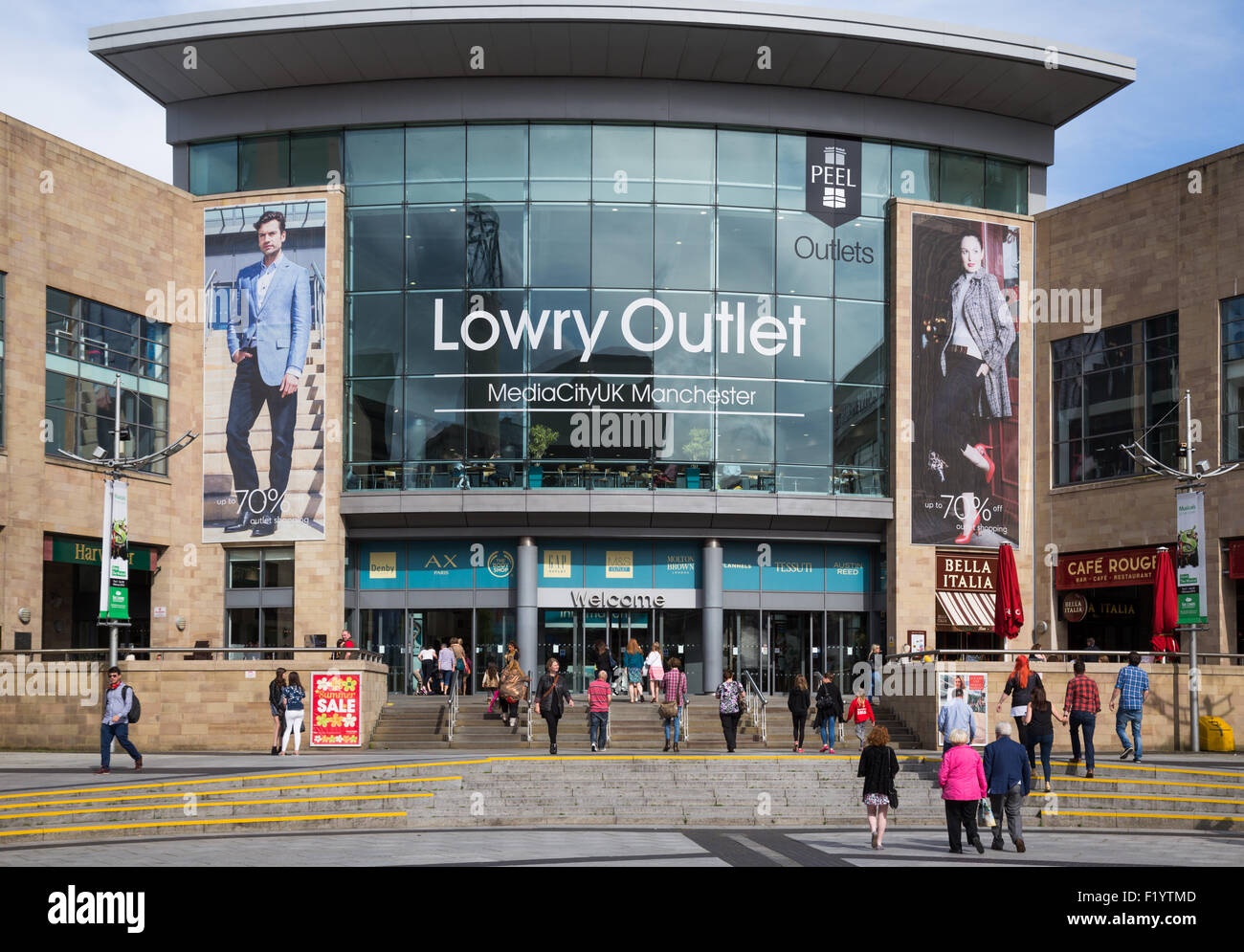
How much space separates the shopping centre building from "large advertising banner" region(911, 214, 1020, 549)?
0.33ft

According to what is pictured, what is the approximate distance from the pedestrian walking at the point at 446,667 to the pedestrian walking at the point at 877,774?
20.1 meters

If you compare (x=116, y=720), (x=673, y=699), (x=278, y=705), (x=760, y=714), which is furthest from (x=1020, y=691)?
(x=116, y=720)

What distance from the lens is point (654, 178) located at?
128 ft

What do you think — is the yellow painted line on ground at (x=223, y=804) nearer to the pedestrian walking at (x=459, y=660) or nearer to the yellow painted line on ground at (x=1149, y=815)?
the yellow painted line on ground at (x=1149, y=815)

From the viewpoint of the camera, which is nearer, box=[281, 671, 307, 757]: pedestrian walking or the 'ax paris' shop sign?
box=[281, 671, 307, 757]: pedestrian walking

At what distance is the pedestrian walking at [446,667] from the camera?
35.2m

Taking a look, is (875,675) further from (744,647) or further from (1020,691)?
(1020,691)

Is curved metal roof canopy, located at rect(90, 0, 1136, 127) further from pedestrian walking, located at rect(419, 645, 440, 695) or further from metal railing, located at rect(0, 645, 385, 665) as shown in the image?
metal railing, located at rect(0, 645, 385, 665)

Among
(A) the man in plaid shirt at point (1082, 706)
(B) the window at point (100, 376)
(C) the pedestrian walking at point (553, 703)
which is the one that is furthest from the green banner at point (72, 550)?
(A) the man in plaid shirt at point (1082, 706)

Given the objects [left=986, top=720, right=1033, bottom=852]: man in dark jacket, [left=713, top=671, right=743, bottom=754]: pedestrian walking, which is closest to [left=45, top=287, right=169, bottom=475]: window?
[left=713, top=671, right=743, bottom=754]: pedestrian walking

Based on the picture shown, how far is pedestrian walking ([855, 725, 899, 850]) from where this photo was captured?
15.5m

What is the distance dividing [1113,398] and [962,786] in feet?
85.8

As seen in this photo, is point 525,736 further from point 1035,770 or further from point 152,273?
point 152,273

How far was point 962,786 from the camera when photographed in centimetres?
1509
